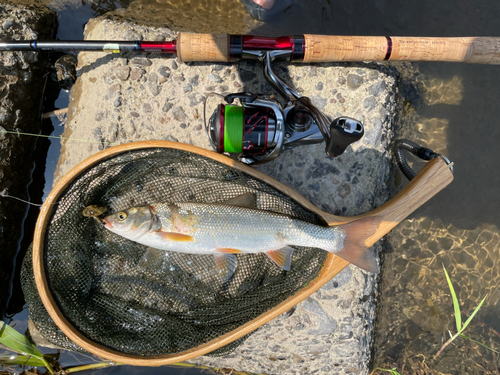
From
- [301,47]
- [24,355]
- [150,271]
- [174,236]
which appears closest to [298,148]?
[301,47]

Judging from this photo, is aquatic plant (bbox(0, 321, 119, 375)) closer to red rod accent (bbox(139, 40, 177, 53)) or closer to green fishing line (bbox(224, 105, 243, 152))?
green fishing line (bbox(224, 105, 243, 152))

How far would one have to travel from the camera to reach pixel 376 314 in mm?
3119

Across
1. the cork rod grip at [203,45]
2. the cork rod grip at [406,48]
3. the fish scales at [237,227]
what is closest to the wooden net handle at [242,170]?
the fish scales at [237,227]

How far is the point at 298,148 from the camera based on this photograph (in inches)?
112

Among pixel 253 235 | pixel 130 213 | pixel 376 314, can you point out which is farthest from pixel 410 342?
pixel 130 213

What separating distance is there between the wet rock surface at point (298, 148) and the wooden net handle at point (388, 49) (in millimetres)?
338

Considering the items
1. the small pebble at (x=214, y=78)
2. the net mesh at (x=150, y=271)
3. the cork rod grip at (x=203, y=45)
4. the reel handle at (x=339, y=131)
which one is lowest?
the net mesh at (x=150, y=271)

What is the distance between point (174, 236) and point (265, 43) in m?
1.52

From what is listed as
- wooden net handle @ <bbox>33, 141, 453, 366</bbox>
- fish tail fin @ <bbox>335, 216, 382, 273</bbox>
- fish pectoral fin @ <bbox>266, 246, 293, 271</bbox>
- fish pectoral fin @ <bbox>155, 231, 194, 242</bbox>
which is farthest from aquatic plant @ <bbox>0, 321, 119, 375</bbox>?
fish tail fin @ <bbox>335, 216, 382, 273</bbox>

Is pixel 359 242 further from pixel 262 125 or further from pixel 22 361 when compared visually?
pixel 22 361

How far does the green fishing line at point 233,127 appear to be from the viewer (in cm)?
223

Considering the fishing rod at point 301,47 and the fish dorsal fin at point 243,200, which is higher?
the fishing rod at point 301,47

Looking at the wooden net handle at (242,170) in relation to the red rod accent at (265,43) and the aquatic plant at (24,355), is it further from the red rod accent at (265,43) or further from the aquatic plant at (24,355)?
the aquatic plant at (24,355)

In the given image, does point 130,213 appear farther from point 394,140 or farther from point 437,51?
point 437,51
